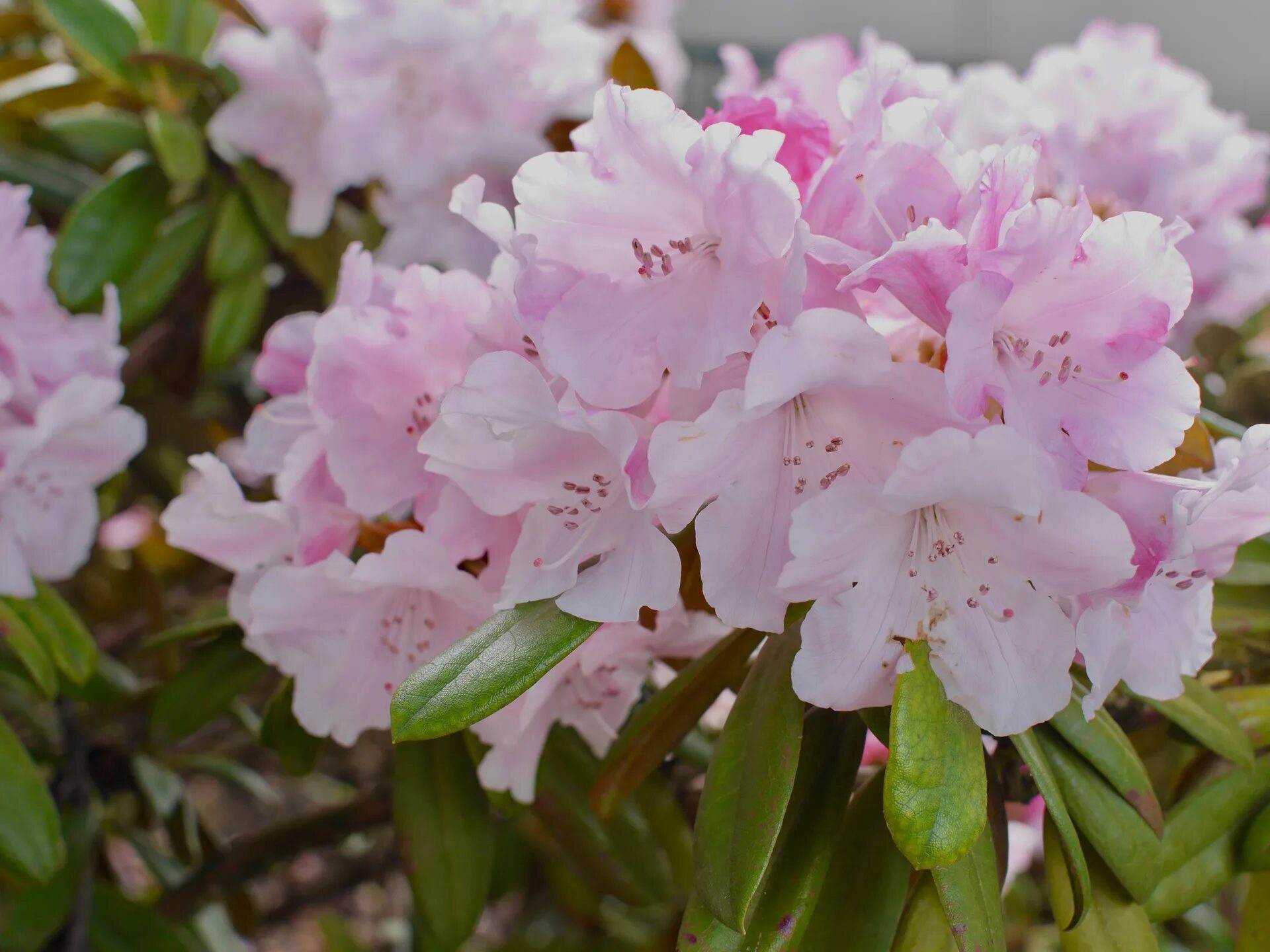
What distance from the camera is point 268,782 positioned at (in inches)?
84.8

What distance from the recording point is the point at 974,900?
60 cm

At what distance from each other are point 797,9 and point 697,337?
2.93 meters

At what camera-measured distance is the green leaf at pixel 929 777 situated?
53 centimetres

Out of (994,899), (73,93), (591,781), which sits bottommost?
(591,781)

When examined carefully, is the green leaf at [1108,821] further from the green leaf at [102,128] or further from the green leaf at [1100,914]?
the green leaf at [102,128]

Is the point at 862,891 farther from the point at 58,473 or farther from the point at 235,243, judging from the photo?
the point at 235,243

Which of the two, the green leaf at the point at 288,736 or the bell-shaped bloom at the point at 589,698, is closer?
the bell-shaped bloom at the point at 589,698

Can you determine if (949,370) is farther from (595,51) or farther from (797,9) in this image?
(797,9)

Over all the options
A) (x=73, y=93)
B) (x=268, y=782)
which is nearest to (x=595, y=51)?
(x=73, y=93)

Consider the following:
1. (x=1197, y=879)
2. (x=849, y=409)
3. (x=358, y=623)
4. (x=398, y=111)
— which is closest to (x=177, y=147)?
(x=398, y=111)

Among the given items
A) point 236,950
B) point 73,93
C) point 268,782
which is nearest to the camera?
point 73,93

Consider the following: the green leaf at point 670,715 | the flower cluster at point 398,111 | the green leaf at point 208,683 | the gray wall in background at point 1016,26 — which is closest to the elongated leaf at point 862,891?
the green leaf at point 670,715

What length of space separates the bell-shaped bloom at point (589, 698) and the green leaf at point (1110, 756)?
219 mm

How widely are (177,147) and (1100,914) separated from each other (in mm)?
1011
